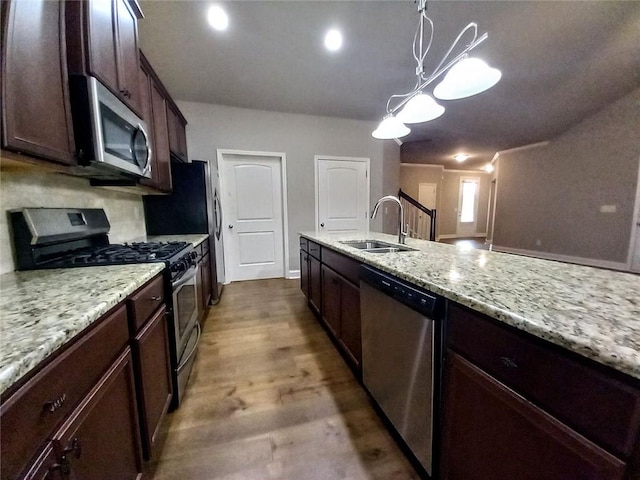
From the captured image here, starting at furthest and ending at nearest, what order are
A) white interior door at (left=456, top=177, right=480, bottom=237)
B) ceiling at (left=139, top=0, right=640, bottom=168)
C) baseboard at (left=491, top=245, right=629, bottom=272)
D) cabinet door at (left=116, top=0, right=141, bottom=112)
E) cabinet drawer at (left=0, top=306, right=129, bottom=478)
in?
white interior door at (left=456, top=177, right=480, bottom=237) → baseboard at (left=491, top=245, right=629, bottom=272) → ceiling at (left=139, top=0, right=640, bottom=168) → cabinet door at (left=116, top=0, right=141, bottom=112) → cabinet drawer at (left=0, top=306, right=129, bottom=478)

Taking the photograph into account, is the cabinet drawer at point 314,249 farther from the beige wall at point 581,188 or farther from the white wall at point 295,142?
the beige wall at point 581,188

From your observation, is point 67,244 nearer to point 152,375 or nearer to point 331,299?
point 152,375

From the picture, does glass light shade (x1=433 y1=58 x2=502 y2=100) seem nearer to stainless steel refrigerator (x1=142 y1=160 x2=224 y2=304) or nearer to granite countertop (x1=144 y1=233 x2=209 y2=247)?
granite countertop (x1=144 y1=233 x2=209 y2=247)

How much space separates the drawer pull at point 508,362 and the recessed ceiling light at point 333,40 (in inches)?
118

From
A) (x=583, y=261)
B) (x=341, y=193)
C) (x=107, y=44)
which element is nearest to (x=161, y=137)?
(x=107, y=44)

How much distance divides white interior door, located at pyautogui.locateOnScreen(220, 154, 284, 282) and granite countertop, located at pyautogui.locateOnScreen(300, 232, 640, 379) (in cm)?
296

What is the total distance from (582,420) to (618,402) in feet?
0.31

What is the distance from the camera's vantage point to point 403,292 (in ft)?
3.51

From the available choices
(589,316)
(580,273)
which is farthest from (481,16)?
(589,316)

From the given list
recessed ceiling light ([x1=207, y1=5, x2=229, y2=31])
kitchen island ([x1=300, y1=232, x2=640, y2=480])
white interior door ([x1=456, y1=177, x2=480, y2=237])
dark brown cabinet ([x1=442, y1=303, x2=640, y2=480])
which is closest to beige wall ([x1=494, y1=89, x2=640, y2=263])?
white interior door ([x1=456, y1=177, x2=480, y2=237])

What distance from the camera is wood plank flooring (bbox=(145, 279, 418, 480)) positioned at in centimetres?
114

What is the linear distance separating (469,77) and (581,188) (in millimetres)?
5607

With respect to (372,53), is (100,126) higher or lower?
lower

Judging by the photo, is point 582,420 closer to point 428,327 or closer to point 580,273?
point 428,327
